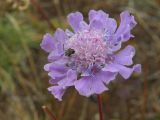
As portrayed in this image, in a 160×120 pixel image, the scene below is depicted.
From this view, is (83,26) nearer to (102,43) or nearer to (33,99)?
(102,43)

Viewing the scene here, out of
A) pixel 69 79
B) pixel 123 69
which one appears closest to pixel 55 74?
pixel 69 79

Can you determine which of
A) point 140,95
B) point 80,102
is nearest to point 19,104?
point 80,102

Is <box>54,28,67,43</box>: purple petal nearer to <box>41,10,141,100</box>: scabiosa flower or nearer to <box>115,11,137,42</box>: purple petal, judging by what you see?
<box>41,10,141,100</box>: scabiosa flower

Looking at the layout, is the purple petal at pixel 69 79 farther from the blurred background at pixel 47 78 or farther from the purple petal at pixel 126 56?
the blurred background at pixel 47 78

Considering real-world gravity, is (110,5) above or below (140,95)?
above

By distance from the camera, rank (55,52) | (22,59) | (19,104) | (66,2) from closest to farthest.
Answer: (55,52) < (19,104) < (22,59) < (66,2)

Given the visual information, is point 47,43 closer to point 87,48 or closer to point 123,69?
point 87,48
